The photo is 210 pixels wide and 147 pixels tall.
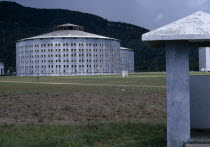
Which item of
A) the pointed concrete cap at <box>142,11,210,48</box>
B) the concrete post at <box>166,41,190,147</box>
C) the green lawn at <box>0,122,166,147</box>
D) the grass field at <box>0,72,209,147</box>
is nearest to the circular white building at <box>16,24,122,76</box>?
the grass field at <box>0,72,209,147</box>

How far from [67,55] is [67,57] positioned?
0.67m

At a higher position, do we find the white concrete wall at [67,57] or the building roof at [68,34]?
the building roof at [68,34]

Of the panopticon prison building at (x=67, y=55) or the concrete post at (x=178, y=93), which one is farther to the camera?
the panopticon prison building at (x=67, y=55)

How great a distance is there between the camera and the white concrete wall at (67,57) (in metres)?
120

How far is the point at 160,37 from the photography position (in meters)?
6.70

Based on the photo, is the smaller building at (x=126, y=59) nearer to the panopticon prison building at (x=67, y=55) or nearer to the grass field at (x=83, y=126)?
the panopticon prison building at (x=67, y=55)

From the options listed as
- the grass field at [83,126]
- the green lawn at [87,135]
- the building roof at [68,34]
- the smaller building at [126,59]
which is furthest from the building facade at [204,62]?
the green lawn at [87,135]

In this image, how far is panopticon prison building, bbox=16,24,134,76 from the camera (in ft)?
394

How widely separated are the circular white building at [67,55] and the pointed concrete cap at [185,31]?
4380 inches

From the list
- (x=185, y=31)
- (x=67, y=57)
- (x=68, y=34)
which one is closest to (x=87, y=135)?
(x=185, y=31)

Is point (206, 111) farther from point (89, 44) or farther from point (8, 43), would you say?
point (8, 43)

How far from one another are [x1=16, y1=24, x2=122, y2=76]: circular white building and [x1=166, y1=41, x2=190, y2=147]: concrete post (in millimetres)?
111389

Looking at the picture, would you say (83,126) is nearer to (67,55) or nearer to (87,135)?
(87,135)

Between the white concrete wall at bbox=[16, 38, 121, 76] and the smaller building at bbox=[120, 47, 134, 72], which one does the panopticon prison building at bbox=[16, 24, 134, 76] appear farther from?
the smaller building at bbox=[120, 47, 134, 72]
